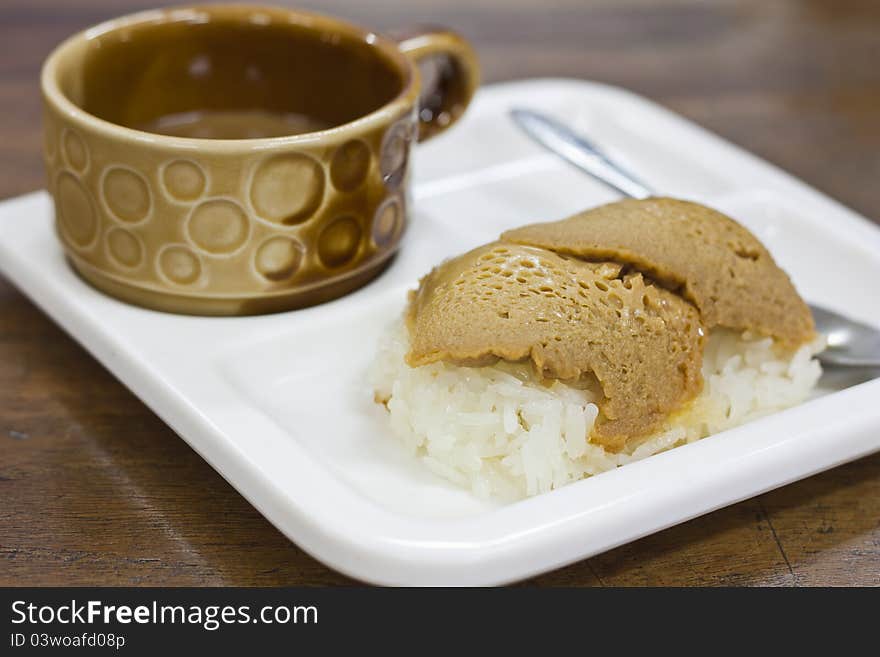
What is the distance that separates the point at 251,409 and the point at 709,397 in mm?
509

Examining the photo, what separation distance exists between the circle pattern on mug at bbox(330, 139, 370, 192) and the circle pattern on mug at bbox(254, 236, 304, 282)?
91mm

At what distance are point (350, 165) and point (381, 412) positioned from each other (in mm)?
305

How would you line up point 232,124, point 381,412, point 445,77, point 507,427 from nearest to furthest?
1. point 507,427
2. point 381,412
3. point 232,124
4. point 445,77

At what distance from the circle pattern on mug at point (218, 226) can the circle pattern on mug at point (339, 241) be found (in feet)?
0.34

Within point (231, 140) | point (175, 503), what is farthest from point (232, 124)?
point (175, 503)

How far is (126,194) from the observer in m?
1.54

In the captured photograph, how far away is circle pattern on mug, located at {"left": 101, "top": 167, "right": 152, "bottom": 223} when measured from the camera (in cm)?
152

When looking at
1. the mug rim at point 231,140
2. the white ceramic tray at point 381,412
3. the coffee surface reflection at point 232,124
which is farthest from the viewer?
the coffee surface reflection at point 232,124

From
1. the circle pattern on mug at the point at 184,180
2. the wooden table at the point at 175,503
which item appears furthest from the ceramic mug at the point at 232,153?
the wooden table at the point at 175,503

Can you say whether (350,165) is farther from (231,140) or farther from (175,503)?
(175,503)

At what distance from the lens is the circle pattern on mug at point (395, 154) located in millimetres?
1602

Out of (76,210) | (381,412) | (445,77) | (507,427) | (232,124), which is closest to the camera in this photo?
(507,427)

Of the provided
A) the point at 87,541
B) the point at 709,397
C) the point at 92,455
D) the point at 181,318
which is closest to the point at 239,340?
the point at 181,318

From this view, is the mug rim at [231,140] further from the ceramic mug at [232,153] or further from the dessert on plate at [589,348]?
the dessert on plate at [589,348]
